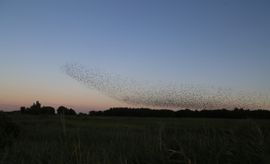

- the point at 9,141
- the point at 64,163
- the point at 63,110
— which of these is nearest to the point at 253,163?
the point at 63,110

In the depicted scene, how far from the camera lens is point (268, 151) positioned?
4.30m

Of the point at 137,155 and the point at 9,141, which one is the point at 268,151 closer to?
the point at 137,155

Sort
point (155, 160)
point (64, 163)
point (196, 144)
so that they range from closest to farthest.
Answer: point (155, 160)
point (196, 144)
point (64, 163)

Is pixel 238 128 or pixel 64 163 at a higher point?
pixel 238 128

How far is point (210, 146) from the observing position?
532cm

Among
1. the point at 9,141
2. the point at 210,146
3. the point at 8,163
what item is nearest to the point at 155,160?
the point at 210,146

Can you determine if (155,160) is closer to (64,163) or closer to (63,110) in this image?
(63,110)

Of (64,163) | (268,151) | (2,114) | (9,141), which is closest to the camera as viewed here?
(268,151)

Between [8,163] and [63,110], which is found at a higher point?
[63,110]

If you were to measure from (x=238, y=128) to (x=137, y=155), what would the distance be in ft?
5.16

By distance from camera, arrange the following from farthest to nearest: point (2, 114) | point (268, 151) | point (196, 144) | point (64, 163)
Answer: point (2, 114) → point (64, 163) → point (196, 144) → point (268, 151)

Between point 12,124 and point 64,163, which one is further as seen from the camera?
point 12,124

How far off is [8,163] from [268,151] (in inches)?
283

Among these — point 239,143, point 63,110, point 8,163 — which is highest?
point 63,110
